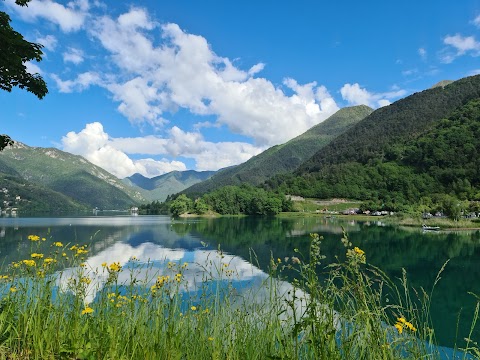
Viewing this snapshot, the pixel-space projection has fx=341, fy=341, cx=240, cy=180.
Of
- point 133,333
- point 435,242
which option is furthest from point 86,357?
point 435,242

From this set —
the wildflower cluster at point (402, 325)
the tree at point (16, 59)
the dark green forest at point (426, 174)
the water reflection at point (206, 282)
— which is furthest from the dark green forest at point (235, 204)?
the wildflower cluster at point (402, 325)

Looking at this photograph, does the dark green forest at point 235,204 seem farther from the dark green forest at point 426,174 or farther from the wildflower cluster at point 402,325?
the wildflower cluster at point 402,325

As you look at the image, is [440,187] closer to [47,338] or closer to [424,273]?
[424,273]

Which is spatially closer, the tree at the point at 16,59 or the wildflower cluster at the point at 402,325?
the wildflower cluster at the point at 402,325

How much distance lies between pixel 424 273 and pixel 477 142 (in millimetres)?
172112

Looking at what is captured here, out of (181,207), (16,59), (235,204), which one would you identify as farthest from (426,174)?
(16,59)

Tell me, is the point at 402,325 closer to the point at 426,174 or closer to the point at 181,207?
the point at 181,207

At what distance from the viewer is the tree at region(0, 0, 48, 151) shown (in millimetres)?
8273

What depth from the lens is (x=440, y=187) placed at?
15288 cm

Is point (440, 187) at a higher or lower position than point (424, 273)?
higher

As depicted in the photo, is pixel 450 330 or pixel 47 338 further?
pixel 450 330

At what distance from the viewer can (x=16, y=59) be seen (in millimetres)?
Answer: 8438

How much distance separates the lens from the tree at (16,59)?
8.27m

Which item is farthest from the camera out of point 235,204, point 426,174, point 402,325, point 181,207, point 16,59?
point 235,204
